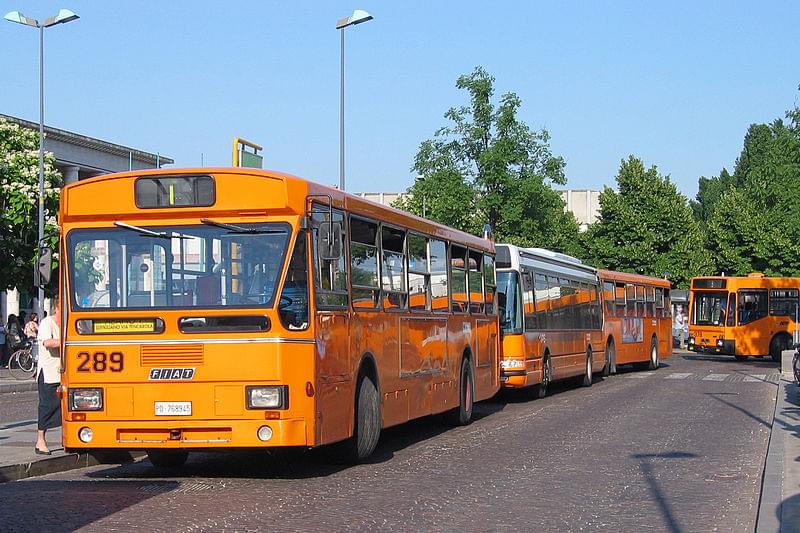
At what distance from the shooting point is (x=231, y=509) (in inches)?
410

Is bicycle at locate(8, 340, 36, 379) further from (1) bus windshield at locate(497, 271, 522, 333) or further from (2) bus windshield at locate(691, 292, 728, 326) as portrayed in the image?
(2) bus windshield at locate(691, 292, 728, 326)

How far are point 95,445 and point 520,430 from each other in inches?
314

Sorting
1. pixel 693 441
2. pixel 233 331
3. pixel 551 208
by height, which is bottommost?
pixel 693 441

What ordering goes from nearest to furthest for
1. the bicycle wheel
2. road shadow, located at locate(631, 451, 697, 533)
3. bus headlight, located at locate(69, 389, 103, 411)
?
road shadow, located at locate(631, 451, 697, 533) → bus headlight, located at locate(69, 389, 103, 411) → the bicycle wheel

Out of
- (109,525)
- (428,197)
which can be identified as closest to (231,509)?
(109,525)

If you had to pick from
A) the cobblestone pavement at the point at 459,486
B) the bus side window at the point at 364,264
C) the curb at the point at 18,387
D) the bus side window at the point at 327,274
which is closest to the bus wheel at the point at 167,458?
the cobblestone pavement at the point at 459,486

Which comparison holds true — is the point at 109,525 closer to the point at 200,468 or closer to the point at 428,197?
the point at 200,468

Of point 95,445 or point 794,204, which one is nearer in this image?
point 95,445

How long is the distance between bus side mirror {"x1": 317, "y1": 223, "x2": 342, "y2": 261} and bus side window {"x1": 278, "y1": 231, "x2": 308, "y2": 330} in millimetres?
201

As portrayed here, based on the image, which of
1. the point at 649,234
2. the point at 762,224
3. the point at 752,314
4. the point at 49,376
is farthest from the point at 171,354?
the point at 762,224

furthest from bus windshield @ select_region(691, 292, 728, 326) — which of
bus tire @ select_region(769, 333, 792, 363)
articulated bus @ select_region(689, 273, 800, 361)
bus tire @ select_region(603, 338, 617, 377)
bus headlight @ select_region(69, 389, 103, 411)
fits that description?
bus headlight @ select_region(69, 389, 103, 411)

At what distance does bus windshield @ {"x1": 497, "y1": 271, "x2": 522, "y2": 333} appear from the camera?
82.0 feet

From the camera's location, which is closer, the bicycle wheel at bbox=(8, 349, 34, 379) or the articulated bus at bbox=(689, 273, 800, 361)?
the bicycle wheel at bbox=(8, 349, 34, 379)

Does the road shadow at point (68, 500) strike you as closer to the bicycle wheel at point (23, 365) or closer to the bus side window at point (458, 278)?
the bus side window at point (458, 278)
